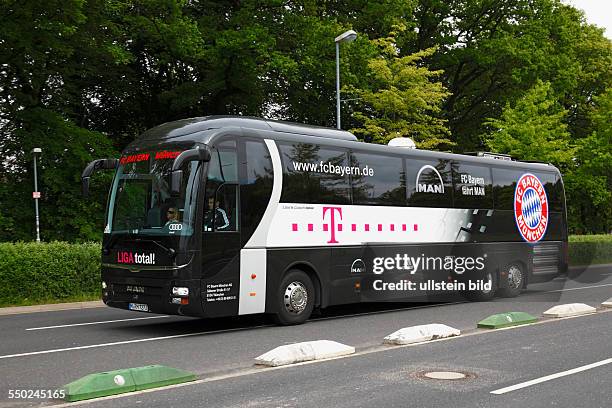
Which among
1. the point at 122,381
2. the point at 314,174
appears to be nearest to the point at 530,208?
the point at 314,174

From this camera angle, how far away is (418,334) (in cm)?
1097

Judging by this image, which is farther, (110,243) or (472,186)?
(472,186)

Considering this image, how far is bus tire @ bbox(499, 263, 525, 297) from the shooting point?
18.3m

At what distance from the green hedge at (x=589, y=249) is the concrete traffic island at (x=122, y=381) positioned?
30681mm

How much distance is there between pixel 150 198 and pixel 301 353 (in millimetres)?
4247

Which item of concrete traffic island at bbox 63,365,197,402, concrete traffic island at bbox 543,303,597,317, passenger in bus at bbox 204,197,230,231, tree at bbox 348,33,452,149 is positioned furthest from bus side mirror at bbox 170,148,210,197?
tree at bbox 348,33,452,149

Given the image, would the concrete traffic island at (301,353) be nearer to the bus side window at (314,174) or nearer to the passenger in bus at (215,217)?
the passenger in bus at (215,217)

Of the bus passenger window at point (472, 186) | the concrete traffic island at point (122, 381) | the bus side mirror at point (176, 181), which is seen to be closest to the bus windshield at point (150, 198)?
the bus side mirror at point (176, 181)

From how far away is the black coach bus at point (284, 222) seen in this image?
1160 cm

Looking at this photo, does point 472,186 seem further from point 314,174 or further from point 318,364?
point 318,364

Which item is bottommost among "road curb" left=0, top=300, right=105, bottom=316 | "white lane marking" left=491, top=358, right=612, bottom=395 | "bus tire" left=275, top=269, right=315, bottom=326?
"road curb" left=0, top=300, right=105, bottom=316

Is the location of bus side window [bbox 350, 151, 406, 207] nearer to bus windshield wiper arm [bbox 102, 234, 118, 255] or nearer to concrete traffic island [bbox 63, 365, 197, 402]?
bus windshield wiper arm [bbox 102, 234, 118, 255]

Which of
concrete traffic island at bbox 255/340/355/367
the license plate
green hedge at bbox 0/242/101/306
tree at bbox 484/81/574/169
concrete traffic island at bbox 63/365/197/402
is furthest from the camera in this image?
tree at bbox 484/81/574/169

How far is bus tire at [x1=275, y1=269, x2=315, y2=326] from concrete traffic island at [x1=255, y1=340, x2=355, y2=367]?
10.2 feet
